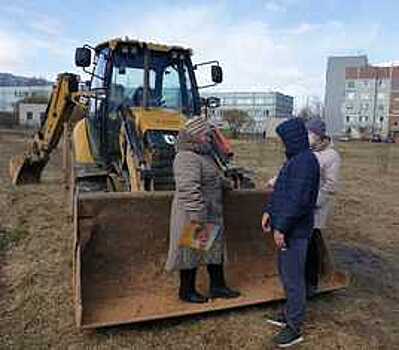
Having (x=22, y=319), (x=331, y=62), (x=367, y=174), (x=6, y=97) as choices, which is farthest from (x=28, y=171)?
(x=331, y=62)

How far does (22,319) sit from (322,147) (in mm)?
2942

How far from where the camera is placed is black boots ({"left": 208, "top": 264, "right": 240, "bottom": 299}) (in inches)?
207

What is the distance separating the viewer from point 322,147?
17.7 ft

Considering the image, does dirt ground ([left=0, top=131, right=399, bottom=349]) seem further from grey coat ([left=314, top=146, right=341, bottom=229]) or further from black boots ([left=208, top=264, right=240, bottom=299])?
grey coat ([left=314, top=146, right=341, bottom=229])

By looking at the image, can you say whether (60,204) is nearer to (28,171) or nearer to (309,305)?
(28,171)

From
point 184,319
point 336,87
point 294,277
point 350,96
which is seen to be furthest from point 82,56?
point 336,87

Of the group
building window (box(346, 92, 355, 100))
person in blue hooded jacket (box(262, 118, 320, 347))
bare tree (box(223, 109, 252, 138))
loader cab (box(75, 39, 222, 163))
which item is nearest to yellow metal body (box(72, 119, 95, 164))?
loader cab (box(75, 39, 222, 163))

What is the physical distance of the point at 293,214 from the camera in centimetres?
445

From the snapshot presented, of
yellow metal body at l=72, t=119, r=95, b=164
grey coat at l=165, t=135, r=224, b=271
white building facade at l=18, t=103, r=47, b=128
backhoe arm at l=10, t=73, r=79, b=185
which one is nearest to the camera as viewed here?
grey coat at l=165, t=135, r=224, b=271

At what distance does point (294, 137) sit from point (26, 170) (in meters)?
8.54

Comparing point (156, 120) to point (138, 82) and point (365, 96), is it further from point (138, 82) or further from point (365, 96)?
point (365, 96)

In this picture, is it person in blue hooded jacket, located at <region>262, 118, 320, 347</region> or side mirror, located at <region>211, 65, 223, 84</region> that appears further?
side mirror, located at <region>211, 65, 223, 84</region>

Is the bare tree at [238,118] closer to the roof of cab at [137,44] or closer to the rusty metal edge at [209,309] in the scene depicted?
the roof of cab at [137,44]

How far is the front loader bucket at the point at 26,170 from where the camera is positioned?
11805 mm
